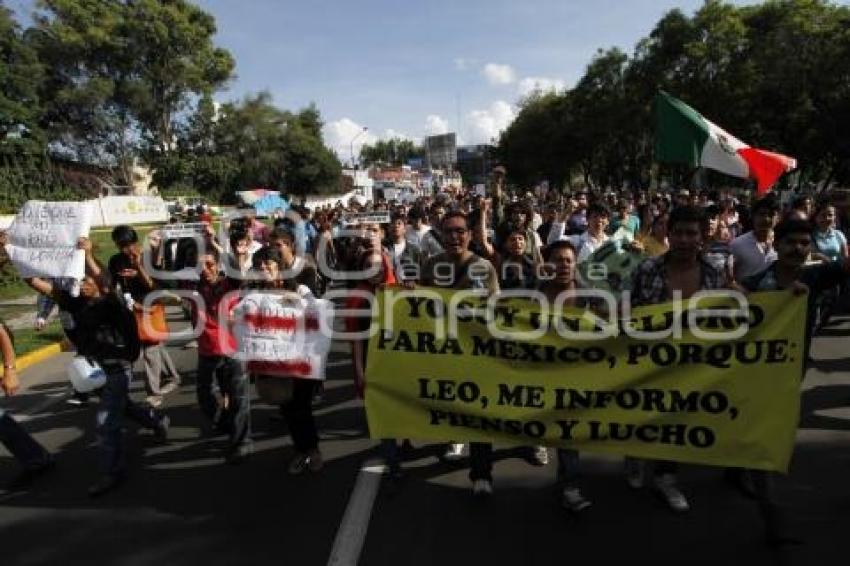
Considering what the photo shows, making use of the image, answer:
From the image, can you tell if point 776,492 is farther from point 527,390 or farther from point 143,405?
point 143,405

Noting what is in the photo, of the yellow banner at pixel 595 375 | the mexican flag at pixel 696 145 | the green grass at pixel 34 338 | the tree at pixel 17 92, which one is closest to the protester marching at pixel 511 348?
the yellow banner at pixel 595 375

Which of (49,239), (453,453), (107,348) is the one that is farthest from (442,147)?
(107,348)

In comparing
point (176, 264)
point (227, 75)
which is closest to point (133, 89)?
Answer: point (227, 75)

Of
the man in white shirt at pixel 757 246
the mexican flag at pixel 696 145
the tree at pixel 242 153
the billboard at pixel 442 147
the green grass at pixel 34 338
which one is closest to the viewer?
the man in white shirt at pixel 757 246

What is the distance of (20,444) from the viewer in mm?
4883

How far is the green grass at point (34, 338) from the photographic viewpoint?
31.3 ft

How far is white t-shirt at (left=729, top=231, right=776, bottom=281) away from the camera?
5609 mm

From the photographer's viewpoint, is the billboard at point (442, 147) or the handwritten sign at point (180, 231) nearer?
the handwritten sign at point (180, 231)

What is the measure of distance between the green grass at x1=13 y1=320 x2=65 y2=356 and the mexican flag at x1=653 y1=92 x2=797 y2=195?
872 centimetres

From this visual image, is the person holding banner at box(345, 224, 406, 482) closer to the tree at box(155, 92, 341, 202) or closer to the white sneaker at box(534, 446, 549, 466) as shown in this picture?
the white sneaker at box(534, 446, 549, 466)

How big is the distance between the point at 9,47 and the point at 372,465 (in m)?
46.6

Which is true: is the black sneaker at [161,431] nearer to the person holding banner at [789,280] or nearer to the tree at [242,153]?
the person holding banner at [789,280]

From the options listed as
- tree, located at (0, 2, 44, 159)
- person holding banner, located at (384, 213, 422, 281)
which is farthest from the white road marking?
tree, located at (0, 2, 44, 159)

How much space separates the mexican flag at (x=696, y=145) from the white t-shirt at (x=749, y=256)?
1.95 meters
